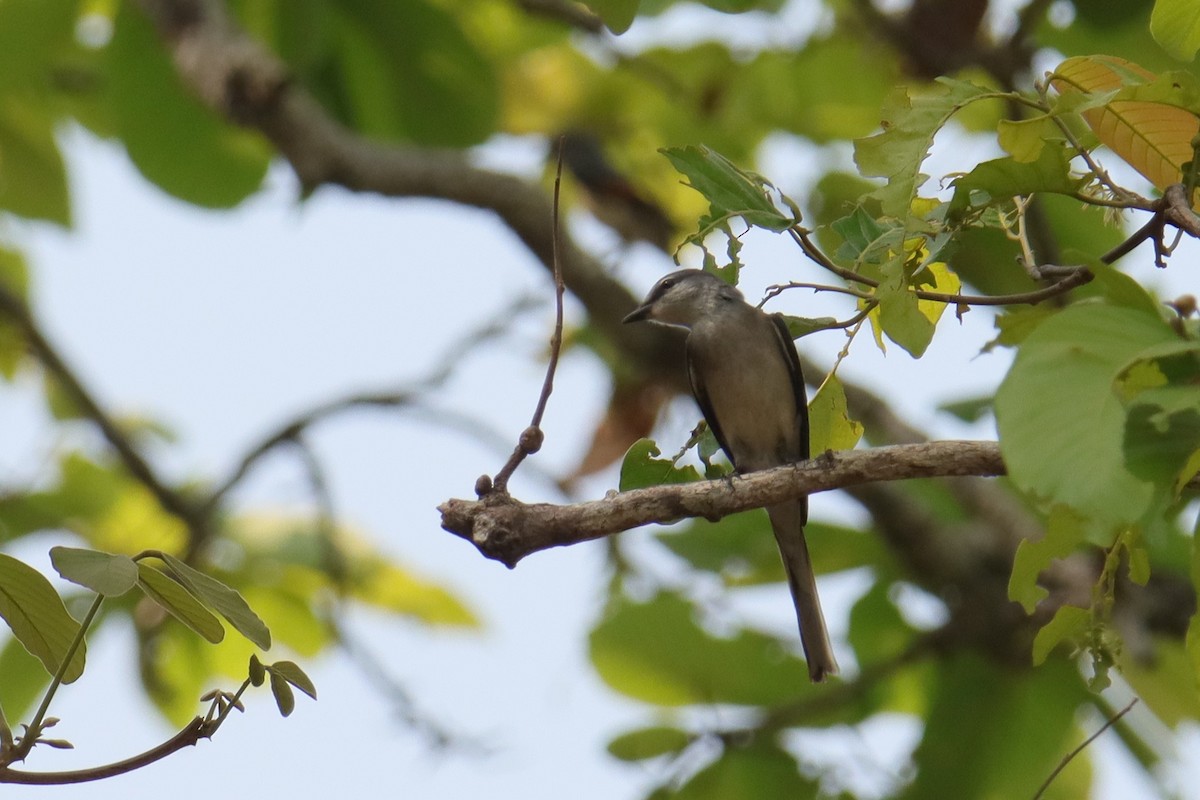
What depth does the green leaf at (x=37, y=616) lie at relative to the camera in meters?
2.05

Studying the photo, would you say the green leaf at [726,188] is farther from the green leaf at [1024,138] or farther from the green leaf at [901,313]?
Result: the green leaf at [1024,138]

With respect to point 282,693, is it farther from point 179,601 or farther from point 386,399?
point 386,399

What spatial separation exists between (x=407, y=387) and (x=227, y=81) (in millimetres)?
1919

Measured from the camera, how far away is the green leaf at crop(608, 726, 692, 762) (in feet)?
17.0

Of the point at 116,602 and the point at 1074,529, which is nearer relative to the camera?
the point at 1074,529

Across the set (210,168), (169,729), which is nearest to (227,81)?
(210,168)

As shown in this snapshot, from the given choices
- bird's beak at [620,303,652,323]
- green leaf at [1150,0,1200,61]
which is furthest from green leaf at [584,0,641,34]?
bird's beak at [620,303,652,323]

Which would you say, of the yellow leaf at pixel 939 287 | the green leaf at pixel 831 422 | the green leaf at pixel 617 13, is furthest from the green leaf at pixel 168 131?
the yellow leaf at pixel 939 287

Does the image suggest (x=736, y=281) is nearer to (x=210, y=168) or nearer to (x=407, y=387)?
(x=407, y=387)

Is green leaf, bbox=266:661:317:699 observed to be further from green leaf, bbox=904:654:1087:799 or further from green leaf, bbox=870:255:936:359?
green leaf, bbox=904:654:1087:799

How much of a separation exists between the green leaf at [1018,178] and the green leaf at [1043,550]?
565 millimetres

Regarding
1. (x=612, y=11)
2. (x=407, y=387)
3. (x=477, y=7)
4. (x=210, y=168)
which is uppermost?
(x=477, y=7)

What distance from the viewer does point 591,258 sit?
19.9ft

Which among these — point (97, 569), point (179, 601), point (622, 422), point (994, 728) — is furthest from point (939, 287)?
point (622, 422)
